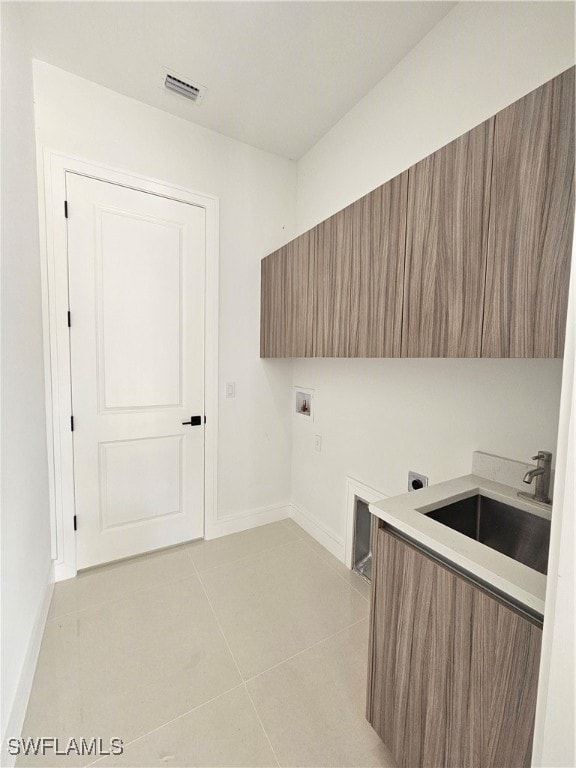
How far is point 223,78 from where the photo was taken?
1.78 m

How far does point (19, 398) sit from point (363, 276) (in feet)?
5.26

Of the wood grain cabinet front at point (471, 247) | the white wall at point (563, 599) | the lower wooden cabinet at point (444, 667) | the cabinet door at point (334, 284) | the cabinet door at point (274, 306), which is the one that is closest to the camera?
the white wall at point (563, 599)

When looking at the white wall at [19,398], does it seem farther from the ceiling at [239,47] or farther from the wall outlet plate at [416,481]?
the wall outlet plate at [416,481]

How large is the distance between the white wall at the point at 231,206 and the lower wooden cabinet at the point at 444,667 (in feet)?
5.22

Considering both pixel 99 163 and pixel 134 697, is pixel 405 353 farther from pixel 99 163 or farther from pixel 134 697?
pixel 99 163

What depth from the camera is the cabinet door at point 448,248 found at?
3.30 feet

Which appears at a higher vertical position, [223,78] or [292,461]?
[223,78]

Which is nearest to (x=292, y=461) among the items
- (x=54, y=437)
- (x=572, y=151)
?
(x=54, y=437)

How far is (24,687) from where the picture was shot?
48.7 inches

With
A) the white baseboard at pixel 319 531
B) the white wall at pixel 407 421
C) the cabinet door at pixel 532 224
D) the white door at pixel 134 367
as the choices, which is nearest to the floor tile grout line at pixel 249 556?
the white baseboard at pixel 319 531

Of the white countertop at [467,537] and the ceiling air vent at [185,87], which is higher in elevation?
the ceiling air vent at [185,87]

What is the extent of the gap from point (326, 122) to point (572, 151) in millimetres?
1853

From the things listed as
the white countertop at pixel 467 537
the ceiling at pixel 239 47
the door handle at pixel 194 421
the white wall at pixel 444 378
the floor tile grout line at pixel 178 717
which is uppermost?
the ceiling at pixel 239 47

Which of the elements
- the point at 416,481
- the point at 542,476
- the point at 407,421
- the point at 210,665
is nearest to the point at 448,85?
the point at 407,421
